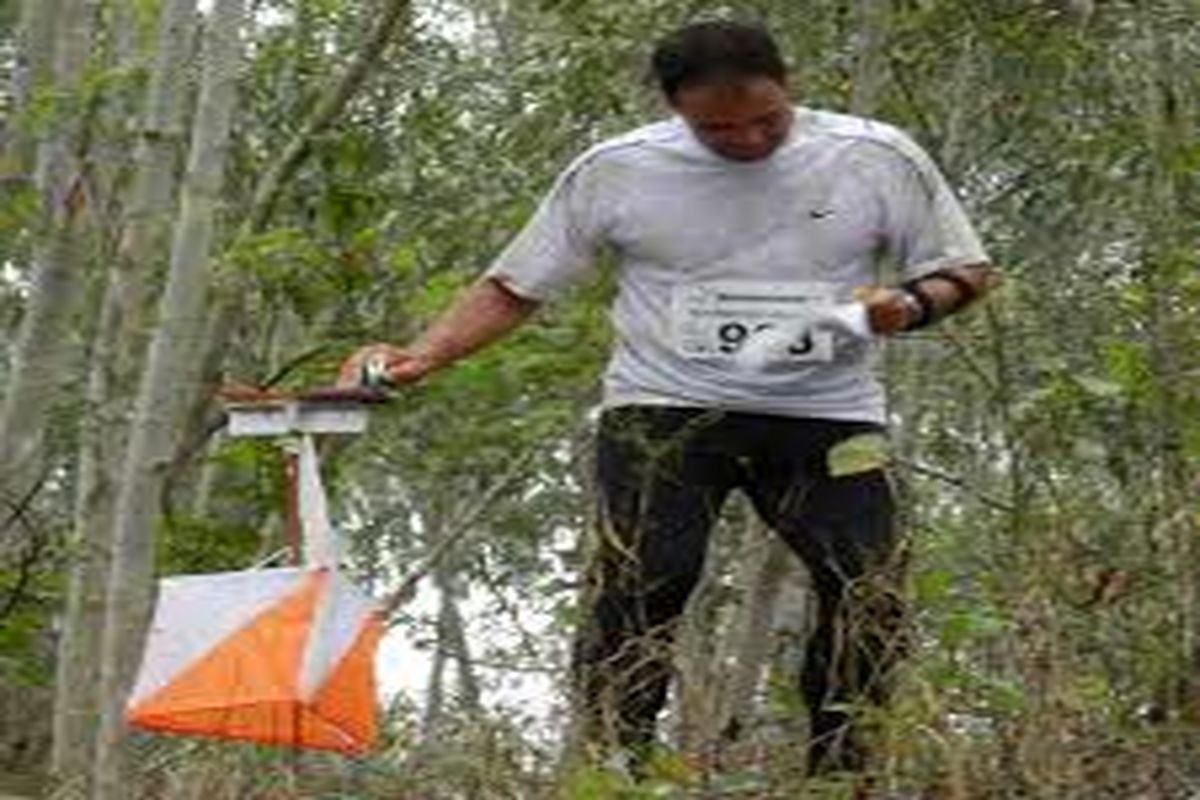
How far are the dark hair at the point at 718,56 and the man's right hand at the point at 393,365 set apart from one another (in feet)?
2.22

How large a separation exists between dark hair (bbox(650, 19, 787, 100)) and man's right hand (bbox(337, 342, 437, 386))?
2.22 ft

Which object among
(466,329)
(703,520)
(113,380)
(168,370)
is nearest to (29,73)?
(113,380)

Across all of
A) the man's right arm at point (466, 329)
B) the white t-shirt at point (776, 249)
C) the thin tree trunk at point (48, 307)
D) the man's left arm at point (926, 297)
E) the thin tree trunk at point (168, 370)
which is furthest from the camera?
the thin tree trunk at point (48, 307)

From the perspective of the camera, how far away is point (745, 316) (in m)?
4.24

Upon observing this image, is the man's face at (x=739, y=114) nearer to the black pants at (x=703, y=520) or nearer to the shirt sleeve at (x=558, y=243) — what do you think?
the shirt sleeve at (x=558, y=243)

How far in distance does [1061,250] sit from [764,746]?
3.70 metres

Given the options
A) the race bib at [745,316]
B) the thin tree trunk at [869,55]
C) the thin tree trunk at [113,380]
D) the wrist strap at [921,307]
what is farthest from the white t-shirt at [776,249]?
the thin tree trunk at [113,380]

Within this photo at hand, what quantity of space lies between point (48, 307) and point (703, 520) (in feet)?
12.6

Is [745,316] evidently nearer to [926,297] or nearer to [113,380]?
[926,297]

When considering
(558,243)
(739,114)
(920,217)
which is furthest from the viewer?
(558,243)

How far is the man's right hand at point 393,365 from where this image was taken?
432cm

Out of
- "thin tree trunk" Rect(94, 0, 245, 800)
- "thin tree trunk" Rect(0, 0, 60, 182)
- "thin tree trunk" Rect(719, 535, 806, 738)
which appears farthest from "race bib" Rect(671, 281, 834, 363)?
"thin tree trunk" Rect(0, 0, 60, 182)

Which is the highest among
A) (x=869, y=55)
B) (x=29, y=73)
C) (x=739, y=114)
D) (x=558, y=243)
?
(x=29, y=73)

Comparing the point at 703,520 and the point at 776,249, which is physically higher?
A: the point at 776,249
